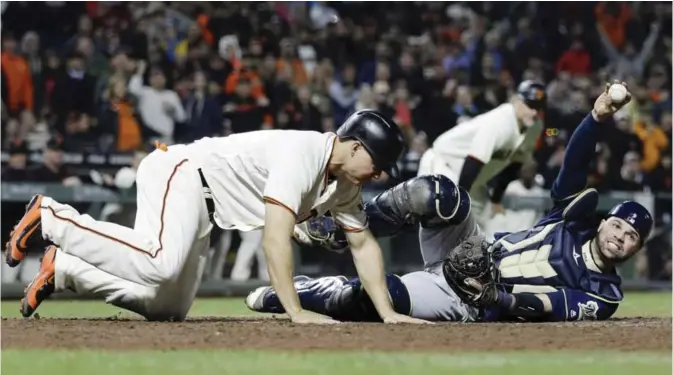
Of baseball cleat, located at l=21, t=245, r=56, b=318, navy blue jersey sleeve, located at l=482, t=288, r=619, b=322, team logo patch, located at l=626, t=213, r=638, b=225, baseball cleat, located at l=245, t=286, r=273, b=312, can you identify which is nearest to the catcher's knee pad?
baseball cleat, located at l=245, t=286, r=273, b=312

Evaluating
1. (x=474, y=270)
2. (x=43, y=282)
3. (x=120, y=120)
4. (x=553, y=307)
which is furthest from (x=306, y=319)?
(x=120, y=120)

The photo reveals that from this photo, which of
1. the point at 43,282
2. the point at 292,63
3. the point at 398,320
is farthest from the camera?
the point at 292,63

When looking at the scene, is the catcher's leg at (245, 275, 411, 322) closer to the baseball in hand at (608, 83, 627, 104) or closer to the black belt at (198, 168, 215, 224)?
the black belt at (198, 168, 215, 224)

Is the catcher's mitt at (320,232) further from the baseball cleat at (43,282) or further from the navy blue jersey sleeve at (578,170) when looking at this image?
the baseball cleat at (43,282)

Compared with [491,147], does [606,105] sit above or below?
above

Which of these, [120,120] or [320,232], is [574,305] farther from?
[120,120]

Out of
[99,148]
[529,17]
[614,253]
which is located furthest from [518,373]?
[529,17]

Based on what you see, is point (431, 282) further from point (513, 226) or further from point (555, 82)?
point (555, 82)
